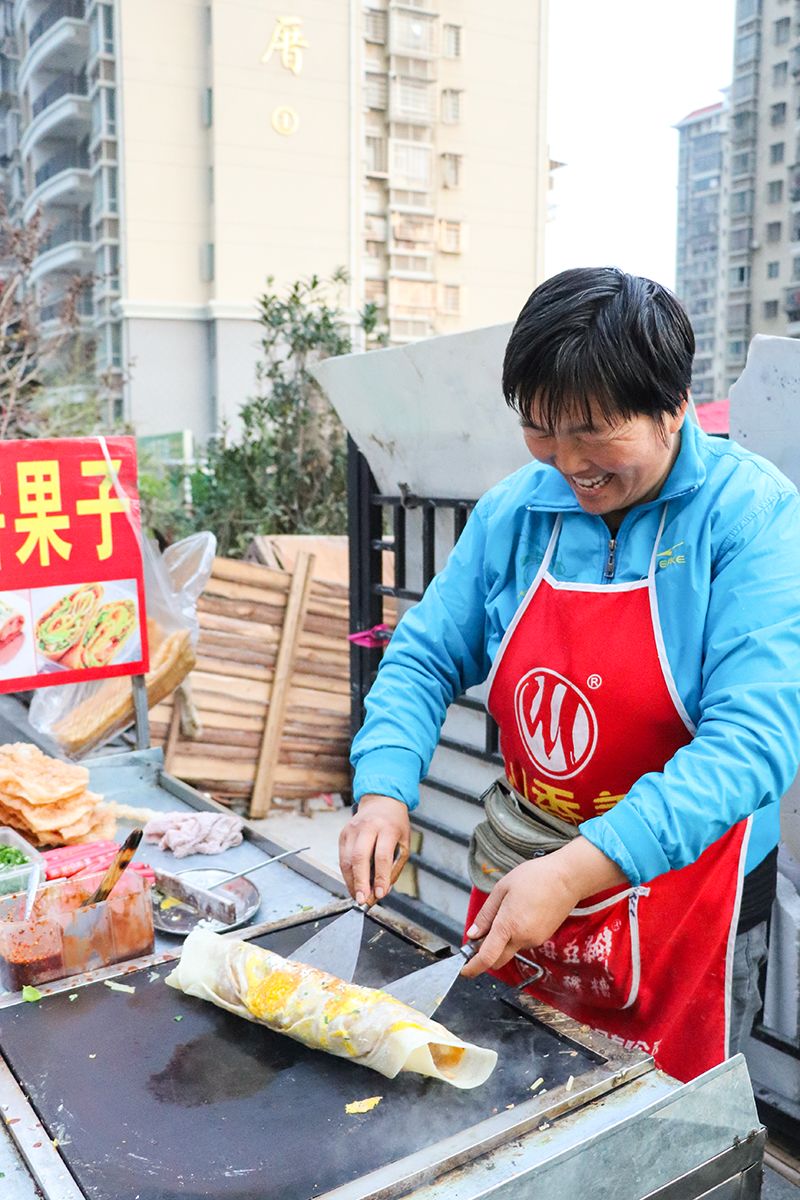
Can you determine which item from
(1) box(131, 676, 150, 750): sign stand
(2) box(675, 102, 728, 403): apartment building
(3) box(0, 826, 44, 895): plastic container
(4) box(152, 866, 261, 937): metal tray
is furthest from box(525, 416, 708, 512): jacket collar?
(2) box(675, 102, 728, 403): apartment building

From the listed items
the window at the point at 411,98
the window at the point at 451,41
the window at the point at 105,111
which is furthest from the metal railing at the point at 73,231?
the window at the point at 451,41

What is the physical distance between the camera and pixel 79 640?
2568 millimetres

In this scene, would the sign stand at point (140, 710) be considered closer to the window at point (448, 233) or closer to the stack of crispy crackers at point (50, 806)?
the stack of crispy crackers at point (50, 806)

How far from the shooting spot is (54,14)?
20.0 m

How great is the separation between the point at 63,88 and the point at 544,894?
76.9 ft

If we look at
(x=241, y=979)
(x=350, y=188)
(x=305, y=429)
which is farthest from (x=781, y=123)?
(x=241, y=979)

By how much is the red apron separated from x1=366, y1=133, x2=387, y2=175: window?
71.5ft

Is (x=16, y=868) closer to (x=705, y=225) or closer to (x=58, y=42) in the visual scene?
(x=705, y=225)

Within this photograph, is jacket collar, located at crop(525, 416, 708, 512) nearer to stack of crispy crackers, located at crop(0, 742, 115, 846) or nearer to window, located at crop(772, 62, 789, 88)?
stack of crispy crackers, located at crop(0, 742, 115, 846)

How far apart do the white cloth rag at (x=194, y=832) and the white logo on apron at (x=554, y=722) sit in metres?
0.97

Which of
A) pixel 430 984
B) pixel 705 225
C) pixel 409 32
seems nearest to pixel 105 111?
pixel 409 32

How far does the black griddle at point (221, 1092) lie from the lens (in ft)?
3.50

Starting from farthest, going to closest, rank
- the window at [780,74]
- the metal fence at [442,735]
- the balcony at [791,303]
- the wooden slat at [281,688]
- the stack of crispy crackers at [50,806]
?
1. the window at [780,74]
2. the balcony at [791,303]
3. the wooden slat at [281,688]
4. the metal fence at [442,735]
5. the stack of crispy crackers at [50,806]

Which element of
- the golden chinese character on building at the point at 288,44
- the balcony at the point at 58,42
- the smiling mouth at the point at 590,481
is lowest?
the smiling mouth at the point at 590,481
